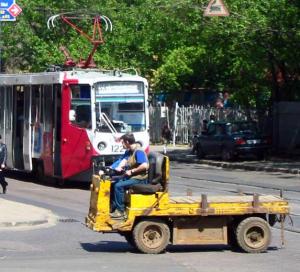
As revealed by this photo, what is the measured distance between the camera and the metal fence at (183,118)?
163 feet

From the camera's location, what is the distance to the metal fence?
49594 millimetres

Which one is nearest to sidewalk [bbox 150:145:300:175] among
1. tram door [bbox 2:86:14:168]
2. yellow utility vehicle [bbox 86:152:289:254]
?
tram door [bbox 2:86:14:168]

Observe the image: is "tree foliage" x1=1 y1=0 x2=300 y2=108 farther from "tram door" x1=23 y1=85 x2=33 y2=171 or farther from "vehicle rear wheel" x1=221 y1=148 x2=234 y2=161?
"tram door" x1=23 y1=85 x2=33 y2=171

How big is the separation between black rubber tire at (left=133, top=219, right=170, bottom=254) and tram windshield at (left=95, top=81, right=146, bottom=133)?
11.3 meters

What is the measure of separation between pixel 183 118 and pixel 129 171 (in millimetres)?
40364

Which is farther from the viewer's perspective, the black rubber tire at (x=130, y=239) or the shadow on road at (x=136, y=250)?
the shadow on road at (x=136, y=250)

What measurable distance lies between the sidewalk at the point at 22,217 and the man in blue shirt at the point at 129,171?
11.5 feet

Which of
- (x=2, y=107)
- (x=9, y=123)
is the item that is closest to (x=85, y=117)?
(x=9, y=123)

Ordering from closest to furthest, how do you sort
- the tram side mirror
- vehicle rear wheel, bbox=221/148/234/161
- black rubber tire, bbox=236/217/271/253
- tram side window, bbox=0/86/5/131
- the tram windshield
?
black rubber tire, bbox=236/217/271/253
the tram windshield
the tram side mirror
tram side window, bbox=0/86/5/131
vehicle rear wheel, bbox=221/148/234/161

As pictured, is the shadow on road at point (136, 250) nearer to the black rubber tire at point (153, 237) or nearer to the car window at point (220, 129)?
the black rubber tire at point (153, 237)

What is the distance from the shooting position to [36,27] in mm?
52250

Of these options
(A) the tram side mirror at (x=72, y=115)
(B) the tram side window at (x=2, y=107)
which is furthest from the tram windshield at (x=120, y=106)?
(B) the tram side window at (x=2, y=107)

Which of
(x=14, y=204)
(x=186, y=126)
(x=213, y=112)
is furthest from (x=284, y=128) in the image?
(x=14, y=204)

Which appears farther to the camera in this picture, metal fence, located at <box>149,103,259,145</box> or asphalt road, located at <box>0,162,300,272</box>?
metal fence, located at <box>149,103,259,145</box>
